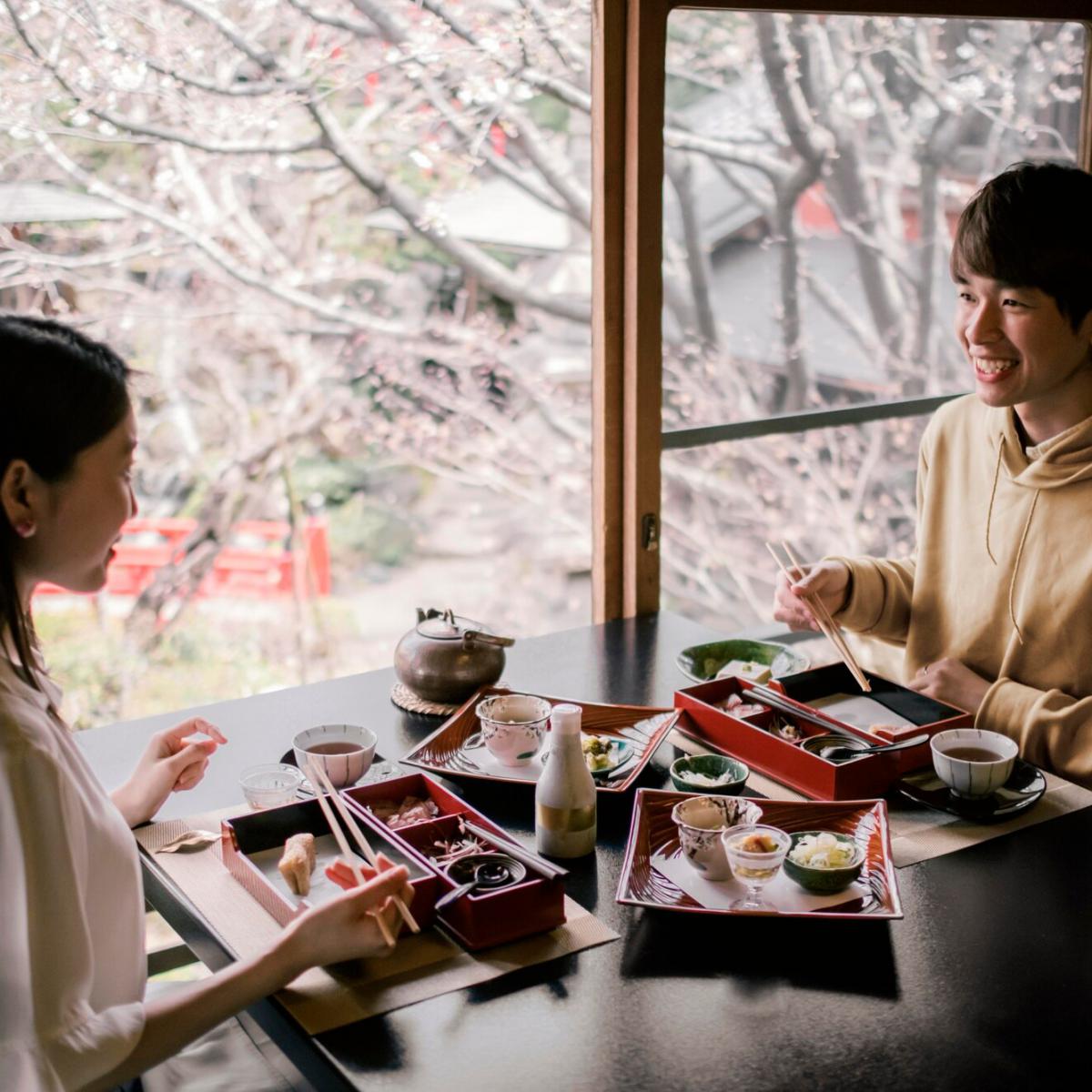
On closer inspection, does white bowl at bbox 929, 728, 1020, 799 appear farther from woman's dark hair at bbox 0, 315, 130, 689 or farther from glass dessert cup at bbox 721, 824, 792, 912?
woman's dark hair at bbox 0, 315, 130, 689

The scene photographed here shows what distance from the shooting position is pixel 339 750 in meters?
1.59

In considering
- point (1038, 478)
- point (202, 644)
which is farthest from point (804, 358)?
point (202, 644)

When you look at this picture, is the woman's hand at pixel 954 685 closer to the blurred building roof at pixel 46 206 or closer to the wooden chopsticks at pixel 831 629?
the wooden chopsticks at pixel 831 629

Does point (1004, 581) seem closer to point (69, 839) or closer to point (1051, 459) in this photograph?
point (1051, 459)

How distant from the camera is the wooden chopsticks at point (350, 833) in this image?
119 centimetres

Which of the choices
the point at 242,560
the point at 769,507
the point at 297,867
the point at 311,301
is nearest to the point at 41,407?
the point at 297,867

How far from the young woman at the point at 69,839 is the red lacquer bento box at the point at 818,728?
0.58 m

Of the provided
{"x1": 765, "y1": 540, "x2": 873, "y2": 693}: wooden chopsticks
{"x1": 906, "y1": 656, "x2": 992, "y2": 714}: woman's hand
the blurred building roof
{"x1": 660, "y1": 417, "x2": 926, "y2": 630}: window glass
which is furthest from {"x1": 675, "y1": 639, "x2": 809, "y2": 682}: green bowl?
the blurred building roof

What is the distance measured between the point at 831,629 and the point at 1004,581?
0.27 metres

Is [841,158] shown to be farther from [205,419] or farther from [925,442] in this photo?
[205,419]

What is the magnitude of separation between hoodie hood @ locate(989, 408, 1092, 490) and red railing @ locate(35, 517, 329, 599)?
3121mm

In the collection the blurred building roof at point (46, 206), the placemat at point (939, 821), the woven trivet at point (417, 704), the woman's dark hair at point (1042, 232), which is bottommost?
the placemat at point (939, 821)

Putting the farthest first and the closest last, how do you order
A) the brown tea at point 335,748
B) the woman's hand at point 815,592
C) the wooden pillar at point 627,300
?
the wooden pillar at point 627,300 < the woman's hand at point 815,592 < the brown tea at point 335,748

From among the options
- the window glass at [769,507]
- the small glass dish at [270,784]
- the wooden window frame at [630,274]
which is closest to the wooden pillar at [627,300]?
the wooden window frame at [630,274]
